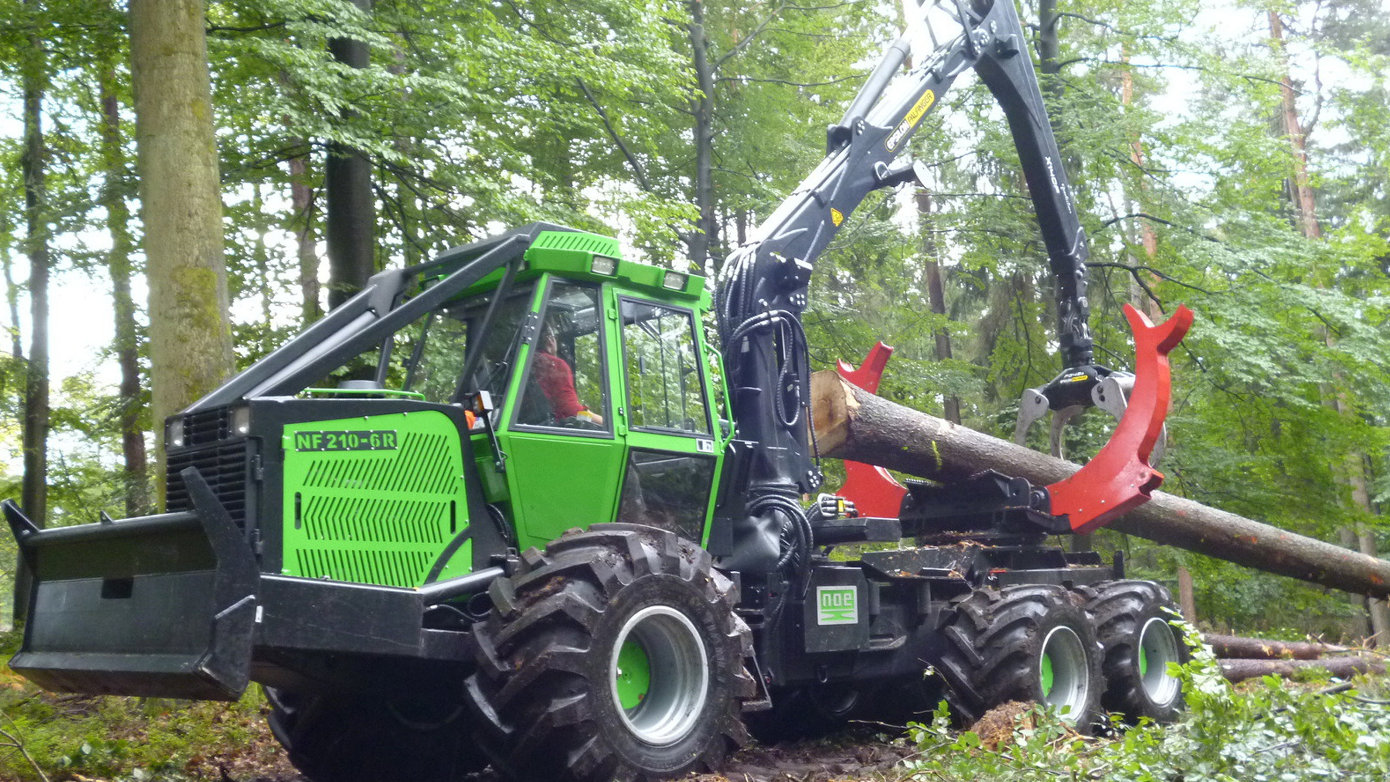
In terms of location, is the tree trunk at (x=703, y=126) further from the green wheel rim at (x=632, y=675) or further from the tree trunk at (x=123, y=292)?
the green wheel rim at (x=632, y=675)

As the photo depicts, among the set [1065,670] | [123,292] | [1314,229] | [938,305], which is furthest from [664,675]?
[1314,229]

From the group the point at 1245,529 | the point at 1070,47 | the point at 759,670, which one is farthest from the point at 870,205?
the point at 759,670

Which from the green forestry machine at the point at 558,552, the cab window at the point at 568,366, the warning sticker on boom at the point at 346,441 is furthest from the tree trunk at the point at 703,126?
the warning sticker on boom at the point at 346,441

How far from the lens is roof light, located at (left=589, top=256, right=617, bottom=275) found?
19.7 feet

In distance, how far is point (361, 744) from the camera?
20.2 feet

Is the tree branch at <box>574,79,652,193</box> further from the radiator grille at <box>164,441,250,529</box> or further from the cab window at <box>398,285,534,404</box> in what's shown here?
the radiator grille at <box>164,441,250,529</box>

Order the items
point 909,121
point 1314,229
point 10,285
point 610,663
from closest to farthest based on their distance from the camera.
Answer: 1. point 610,663
2. point 909,121
3. point 10,285
4. point 1314,229

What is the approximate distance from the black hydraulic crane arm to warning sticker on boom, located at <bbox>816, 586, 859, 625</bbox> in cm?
37

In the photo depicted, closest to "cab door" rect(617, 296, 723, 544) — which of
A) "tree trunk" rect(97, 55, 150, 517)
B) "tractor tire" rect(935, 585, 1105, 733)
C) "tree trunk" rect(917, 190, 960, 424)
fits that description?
"tractor tire" rect(935, 585, 1105, 733)

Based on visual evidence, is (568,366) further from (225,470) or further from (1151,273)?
(1151,273)

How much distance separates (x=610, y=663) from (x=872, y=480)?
5642 millimetres

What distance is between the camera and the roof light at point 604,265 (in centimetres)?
600

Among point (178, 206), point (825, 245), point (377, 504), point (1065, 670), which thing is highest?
point (178, 206)

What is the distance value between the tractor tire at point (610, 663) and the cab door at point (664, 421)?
1.60ft
